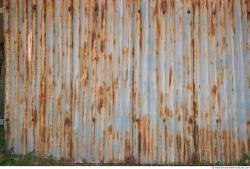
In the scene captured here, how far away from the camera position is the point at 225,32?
680cm

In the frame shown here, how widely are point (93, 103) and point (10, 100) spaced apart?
5.51 ft

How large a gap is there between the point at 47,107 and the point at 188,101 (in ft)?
9.12

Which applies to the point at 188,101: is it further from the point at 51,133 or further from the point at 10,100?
the point at 10,100

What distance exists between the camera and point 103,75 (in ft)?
22.5

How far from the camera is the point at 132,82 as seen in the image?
682 cm

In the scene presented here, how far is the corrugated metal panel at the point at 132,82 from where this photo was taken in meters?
6.70

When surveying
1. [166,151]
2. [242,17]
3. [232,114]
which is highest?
[242,17]

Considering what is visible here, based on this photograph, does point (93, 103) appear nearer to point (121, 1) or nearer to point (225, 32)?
point (121, 1)

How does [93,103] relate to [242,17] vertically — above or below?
below

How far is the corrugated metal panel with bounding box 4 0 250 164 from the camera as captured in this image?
6.70 metres

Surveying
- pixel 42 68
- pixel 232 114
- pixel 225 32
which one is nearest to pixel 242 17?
pixel 225 32

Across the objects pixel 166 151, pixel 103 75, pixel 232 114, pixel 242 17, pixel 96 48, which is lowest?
pixel 166 151

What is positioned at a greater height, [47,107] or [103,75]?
[103,75]

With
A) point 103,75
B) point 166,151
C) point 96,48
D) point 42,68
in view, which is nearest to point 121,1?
point 96,48
